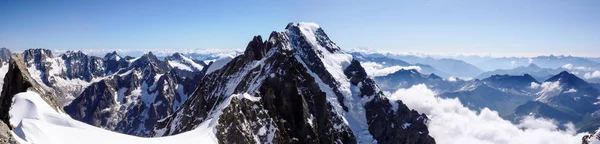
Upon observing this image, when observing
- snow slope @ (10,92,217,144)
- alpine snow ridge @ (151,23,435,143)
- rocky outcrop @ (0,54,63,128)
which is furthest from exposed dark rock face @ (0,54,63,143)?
alpine snow ridge @ (151,23,435,143)

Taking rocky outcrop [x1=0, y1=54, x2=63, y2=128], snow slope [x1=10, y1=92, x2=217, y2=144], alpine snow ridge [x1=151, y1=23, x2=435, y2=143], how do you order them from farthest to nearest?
rocky outcrop [x1=0, y1=54, x2=63, y2=128]
alpine snow ridge [x1=151, y1=23, x2=435, y2=143]
snow slope [x1=10, y1=92, x2=217, y2=144]

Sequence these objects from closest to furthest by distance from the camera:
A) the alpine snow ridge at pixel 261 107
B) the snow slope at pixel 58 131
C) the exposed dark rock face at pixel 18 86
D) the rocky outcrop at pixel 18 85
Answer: the snow slope at pixel 58 131, the alpine snow ridge at pixel 261 107, the exposed dark rock face at pixel 18 86, the rocky outcrop at pixel 18 85

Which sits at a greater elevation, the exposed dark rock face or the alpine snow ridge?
the exposed dark rock face

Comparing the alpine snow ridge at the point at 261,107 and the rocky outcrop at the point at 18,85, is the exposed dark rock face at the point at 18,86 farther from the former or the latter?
the alpine snow ridge at the point at 261,107

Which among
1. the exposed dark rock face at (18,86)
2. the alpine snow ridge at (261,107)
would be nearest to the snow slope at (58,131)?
the alpine snow ridge at (261,107)

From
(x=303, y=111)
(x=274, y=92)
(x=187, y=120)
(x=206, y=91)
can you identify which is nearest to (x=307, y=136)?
(x=303, y=111)

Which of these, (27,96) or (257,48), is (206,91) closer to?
(257,48)

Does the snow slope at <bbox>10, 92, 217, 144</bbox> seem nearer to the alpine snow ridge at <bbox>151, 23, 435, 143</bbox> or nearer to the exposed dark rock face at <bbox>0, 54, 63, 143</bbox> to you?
the alpine snow ridge at <bbox>151, 23, 435, 143</bbox>

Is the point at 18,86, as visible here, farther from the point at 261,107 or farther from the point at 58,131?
the point at 261,107
